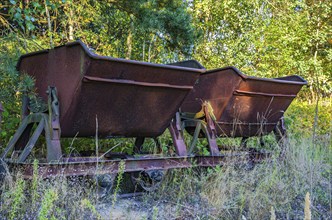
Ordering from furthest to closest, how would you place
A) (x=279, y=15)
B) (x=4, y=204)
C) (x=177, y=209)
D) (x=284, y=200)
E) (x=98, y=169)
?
(x=279, y=15) < (x=284, y=200) < (x=98, y=169) < (x=177, y=209) < (x=4, y=204)

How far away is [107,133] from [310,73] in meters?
11.8

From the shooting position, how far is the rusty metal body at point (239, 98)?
5090 millimetres

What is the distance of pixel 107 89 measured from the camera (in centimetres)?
372

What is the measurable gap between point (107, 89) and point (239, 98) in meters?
2.07

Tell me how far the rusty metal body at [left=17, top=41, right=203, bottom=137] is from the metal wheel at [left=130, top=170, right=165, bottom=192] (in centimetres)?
45

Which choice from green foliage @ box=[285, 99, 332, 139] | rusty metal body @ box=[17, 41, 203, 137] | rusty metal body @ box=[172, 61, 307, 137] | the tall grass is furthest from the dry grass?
green foliage @ box=[285, 99, 332, 139]

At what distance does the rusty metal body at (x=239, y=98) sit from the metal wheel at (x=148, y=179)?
3.85 ft

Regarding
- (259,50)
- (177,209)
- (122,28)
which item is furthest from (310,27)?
(177,209)

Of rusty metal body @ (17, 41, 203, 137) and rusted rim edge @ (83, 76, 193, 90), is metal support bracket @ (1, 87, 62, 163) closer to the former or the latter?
rusty metal body @ (17, 41, 203, 137)

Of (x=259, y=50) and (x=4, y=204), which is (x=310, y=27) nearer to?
(x=259, y=50)

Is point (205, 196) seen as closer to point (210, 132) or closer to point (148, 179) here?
point (148, 179)

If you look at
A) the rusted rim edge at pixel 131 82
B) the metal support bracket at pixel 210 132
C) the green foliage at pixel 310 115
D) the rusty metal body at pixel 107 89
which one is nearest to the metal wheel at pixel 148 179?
the rusty metal body at pixel 107 89

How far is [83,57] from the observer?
11.4ft

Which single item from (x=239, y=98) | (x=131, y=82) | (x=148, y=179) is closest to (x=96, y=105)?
(x=131, y=82)
